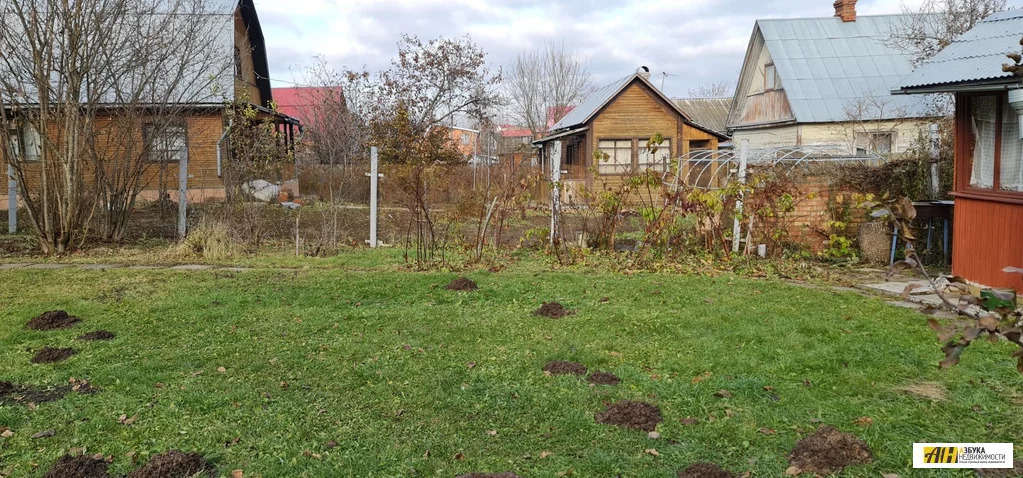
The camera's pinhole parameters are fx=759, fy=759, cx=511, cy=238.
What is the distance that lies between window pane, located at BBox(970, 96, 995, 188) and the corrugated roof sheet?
1262 inches

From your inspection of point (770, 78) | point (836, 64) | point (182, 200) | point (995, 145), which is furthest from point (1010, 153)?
point (770, 78)

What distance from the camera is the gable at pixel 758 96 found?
23758mm

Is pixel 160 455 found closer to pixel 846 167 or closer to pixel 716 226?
pixel 716 226

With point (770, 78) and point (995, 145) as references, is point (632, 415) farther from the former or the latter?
point (770, 78)

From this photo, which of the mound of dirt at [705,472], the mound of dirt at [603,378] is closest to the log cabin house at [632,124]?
the mound of dirt at [603,378]

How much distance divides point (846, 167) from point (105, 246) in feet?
39.2

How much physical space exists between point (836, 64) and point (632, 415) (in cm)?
2232

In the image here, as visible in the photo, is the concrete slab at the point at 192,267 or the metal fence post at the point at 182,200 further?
the metal fence post at the point at 182,200

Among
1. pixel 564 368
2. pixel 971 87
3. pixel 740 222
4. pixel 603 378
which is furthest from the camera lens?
pixel 740 222

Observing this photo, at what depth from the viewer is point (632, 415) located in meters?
4.48

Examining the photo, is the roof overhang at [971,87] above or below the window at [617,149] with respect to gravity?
below

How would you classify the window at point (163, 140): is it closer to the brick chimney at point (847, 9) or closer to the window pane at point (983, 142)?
the window pane at point (983, 142)

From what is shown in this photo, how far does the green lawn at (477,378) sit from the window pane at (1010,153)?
2.04 meters

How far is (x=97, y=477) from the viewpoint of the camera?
3707 millimetres
